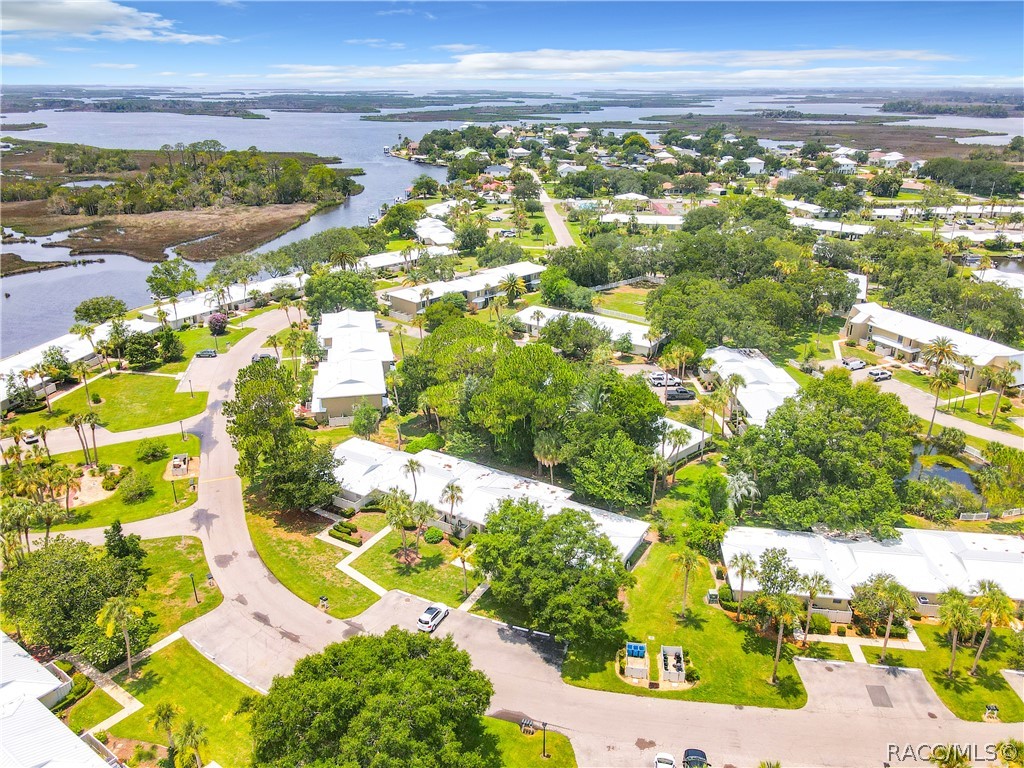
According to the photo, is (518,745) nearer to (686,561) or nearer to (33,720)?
(686,561)

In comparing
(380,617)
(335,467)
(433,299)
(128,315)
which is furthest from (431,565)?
(128,315)

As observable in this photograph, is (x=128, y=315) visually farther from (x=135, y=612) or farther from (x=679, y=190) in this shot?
(x=679, y=190)

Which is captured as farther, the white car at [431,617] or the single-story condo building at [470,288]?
the single-story condo building at [470,288]

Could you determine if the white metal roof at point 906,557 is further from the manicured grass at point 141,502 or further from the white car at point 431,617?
the manicured grass at point 141,502

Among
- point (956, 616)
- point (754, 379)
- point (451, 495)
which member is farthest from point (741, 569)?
point (754, 379)

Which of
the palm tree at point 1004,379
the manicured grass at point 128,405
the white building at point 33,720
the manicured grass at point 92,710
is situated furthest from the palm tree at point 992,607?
the manicured grass at point 128,405

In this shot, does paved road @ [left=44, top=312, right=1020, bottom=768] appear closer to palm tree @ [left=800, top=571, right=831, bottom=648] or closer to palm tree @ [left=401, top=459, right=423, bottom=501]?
palm tree @ [left=800, top=571, right=831, bottom=648]
